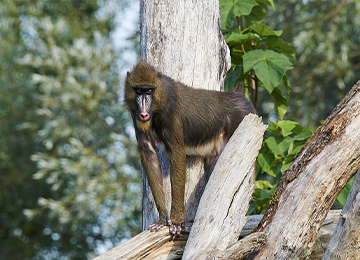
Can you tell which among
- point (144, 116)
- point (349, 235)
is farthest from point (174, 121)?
point (349, 235)

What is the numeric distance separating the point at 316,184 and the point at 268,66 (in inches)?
60.9

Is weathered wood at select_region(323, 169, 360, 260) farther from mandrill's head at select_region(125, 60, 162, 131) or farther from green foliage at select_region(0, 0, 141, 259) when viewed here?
green foliage at select_region(0, 0, 141, 259)

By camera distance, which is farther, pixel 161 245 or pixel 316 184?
pixel 161 245

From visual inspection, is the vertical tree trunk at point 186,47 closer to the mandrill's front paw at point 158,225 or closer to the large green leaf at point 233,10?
the mandrill's front paw at point 158,225

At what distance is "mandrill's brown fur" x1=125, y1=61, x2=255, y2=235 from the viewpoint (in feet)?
11.1

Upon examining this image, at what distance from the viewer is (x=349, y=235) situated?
2439 millimetres

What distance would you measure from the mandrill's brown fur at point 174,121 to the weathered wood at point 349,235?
1175 mm

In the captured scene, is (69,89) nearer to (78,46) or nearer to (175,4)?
(78,46)

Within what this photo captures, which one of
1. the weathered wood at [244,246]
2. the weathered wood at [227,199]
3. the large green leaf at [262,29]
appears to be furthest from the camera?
the large green leaf at [262,29]

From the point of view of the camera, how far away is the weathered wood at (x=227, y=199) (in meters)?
2.74

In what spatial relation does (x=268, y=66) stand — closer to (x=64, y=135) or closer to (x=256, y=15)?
(x=256, y=15)

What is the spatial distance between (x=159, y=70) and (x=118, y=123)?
570 centimetres

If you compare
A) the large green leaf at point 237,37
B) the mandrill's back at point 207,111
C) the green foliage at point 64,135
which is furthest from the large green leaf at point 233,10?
the green foliage at point 64,135

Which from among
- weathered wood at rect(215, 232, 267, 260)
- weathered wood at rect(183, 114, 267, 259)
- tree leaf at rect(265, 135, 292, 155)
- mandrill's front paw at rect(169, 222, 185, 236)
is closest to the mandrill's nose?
weathered wood at rect(183, 114, 267, 259)
